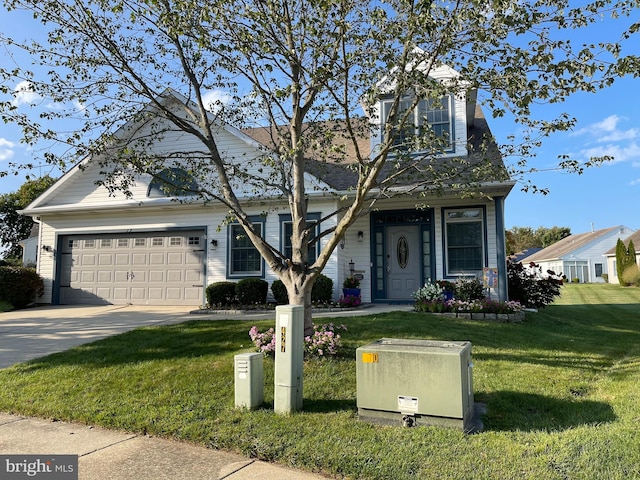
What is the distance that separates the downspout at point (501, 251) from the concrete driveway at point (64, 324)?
7583 millimetres

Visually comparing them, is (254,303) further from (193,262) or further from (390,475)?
(390,475)

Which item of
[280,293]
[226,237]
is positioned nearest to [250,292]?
[280,293]

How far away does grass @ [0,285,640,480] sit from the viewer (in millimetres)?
3477

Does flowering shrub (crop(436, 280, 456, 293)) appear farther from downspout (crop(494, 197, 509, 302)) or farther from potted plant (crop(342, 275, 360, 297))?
potted plant (crop(342, 275, 360, 297))

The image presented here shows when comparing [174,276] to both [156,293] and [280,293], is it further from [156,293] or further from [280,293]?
[280,293]

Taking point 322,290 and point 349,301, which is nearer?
point 349,301

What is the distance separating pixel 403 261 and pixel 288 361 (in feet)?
29.6

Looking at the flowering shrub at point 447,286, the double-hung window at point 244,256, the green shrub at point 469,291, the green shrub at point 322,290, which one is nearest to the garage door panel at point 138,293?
the double-hung window at point 244,256

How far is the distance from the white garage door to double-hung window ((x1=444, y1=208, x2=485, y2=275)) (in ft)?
23.2

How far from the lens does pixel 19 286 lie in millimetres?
13945

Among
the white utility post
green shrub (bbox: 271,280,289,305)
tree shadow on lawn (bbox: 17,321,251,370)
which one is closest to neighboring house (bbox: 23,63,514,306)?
green shrub (bbox: 271,280,289,305)

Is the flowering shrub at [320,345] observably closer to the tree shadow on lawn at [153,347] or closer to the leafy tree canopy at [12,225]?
the tree shadow on lawn at [153,347]

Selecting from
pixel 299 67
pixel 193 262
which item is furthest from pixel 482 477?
pixel 193 262

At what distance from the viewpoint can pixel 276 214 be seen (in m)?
13.5
